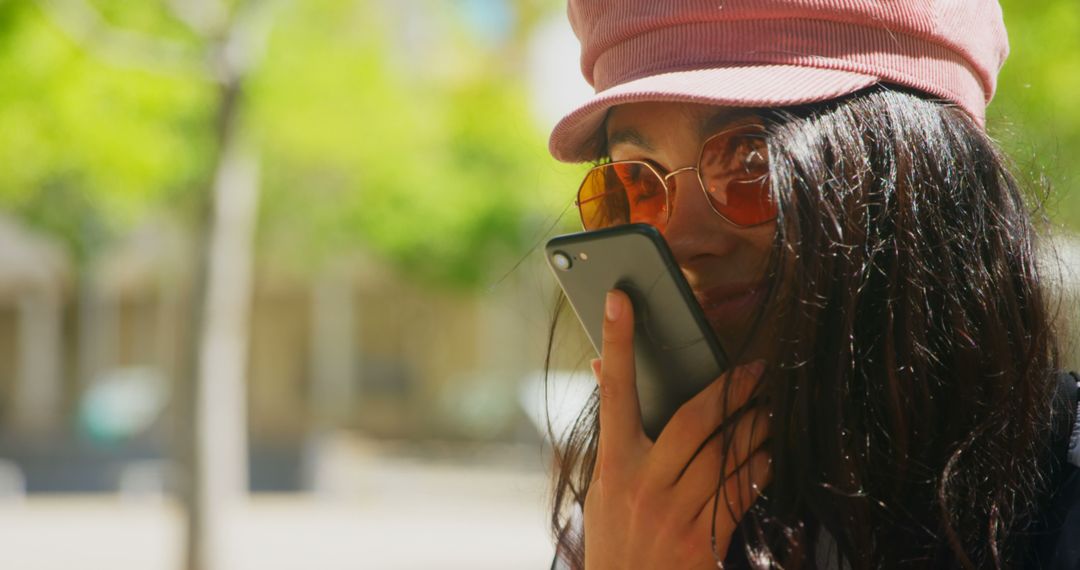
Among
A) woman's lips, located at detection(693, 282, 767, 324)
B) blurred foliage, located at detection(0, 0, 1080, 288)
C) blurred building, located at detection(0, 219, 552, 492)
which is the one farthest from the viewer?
blurred building, located at detection(0, 219, 552, 492)

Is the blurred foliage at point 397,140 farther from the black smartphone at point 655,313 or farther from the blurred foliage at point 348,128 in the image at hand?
the black smartphone at point 655,313

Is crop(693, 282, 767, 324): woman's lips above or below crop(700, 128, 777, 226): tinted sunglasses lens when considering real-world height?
below

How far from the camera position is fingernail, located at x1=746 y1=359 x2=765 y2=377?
117 cm

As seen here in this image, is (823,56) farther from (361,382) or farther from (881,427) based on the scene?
(361,382)

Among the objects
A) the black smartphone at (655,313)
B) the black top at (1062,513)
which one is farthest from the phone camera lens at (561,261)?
the black top at (1062,513)

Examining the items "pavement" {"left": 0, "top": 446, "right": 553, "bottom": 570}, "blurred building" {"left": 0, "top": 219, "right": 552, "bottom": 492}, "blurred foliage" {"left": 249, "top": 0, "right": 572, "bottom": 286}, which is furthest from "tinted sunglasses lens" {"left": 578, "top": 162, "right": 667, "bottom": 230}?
"blurred building" {"left": 0, "top": 219, "right": 552, "bottom": 492}

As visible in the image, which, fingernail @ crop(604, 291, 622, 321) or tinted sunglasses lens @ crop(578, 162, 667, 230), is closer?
fingernail @ crop(604, 291, 622, 321)

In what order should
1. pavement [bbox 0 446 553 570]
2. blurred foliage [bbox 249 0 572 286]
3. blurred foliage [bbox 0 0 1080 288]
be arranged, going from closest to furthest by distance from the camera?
blurred foliage [bbox 0 0 1080 288] → pavement [bbox 0 446 553 570] → blurred foliage [bbox 249 0 572 286]

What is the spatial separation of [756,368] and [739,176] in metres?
0.20

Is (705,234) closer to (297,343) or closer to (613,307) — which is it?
(613,307)

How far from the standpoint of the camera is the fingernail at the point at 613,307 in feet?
3.88

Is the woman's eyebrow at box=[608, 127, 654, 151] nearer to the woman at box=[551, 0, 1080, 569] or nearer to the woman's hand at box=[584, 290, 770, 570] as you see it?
the woman at box=[551, 0, 1080, 569]

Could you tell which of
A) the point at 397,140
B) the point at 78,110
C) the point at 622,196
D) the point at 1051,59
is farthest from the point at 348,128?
the point at 622,196

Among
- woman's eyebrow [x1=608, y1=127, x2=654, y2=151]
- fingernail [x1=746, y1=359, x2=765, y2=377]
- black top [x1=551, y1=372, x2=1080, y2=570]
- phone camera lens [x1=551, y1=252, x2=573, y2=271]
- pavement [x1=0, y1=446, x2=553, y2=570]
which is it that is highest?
woman's eyebrow [x1=608, y1=127, x2=654, y2=151]
